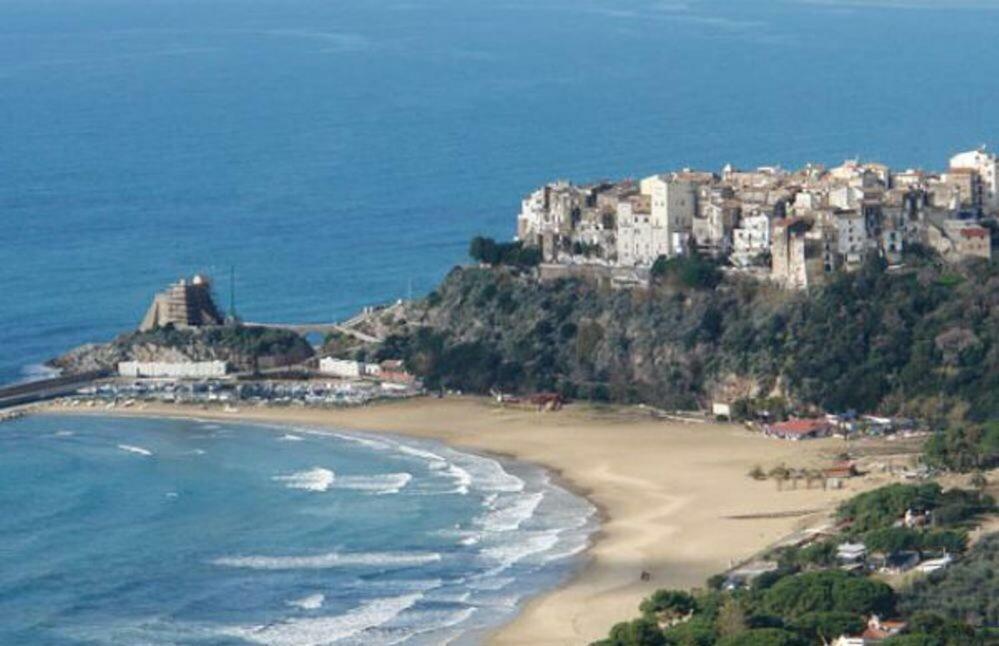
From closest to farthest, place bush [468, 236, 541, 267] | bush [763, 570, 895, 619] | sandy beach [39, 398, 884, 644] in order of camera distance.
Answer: bush [763, 570, 895, 619] → sandy beach [39, 398, 884, 644] → bush [468, 236, 541, 267]

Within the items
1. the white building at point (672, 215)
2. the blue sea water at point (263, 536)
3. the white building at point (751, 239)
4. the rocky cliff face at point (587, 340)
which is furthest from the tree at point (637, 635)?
the white building at point (672, 215)

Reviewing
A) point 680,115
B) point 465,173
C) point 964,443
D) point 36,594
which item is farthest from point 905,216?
point 680,115

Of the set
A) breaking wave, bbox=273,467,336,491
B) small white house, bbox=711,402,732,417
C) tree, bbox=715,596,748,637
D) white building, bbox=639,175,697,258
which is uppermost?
white building, bbox=639,175,697,258

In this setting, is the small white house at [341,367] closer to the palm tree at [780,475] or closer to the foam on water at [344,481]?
the foam on water at [344,481]

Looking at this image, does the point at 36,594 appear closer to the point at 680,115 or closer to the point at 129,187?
the point at 129,187

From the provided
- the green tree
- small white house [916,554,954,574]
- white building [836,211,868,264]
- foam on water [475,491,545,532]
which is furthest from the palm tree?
the green tree

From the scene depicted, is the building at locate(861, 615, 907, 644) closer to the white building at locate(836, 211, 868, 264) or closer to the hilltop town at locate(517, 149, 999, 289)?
the hilltop town at locate(517, 149, 999, 289)

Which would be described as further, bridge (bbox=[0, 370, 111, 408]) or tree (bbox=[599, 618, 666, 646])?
bridge (bbox=[0, 370, 111, 408])
